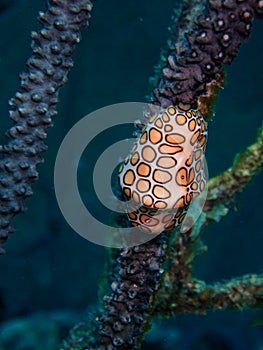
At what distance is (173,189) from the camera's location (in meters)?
1.97

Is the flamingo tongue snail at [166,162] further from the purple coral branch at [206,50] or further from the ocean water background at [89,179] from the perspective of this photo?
the ocean water background at [89,179]

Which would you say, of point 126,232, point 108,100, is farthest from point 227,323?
point 126,232

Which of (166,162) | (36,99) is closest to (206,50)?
(166,162)

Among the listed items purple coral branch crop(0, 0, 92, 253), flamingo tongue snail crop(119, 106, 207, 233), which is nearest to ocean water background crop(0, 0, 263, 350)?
purple coral branch crop(0, 0, 92, 253)

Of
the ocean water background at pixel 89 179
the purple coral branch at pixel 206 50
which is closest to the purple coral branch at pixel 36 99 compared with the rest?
the purple coral branch at pixel 206 50

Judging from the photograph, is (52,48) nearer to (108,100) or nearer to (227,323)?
(108,100)

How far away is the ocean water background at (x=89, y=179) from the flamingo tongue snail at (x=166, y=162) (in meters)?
5.39

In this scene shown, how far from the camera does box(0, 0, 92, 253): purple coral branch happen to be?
7.40 ft

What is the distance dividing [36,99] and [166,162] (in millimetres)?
930

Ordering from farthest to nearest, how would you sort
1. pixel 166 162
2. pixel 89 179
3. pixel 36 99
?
pixel 89 179 → pixel 36 99 → pixel 166 162

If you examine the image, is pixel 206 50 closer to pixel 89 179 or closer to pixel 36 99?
pixel 36 99

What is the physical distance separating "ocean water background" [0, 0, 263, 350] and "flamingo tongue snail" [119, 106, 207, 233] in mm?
5390

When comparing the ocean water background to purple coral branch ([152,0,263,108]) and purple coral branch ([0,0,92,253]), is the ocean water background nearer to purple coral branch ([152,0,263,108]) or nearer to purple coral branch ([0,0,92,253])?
purple coral branch ([0,0,92,253])

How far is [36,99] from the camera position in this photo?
2.33m
